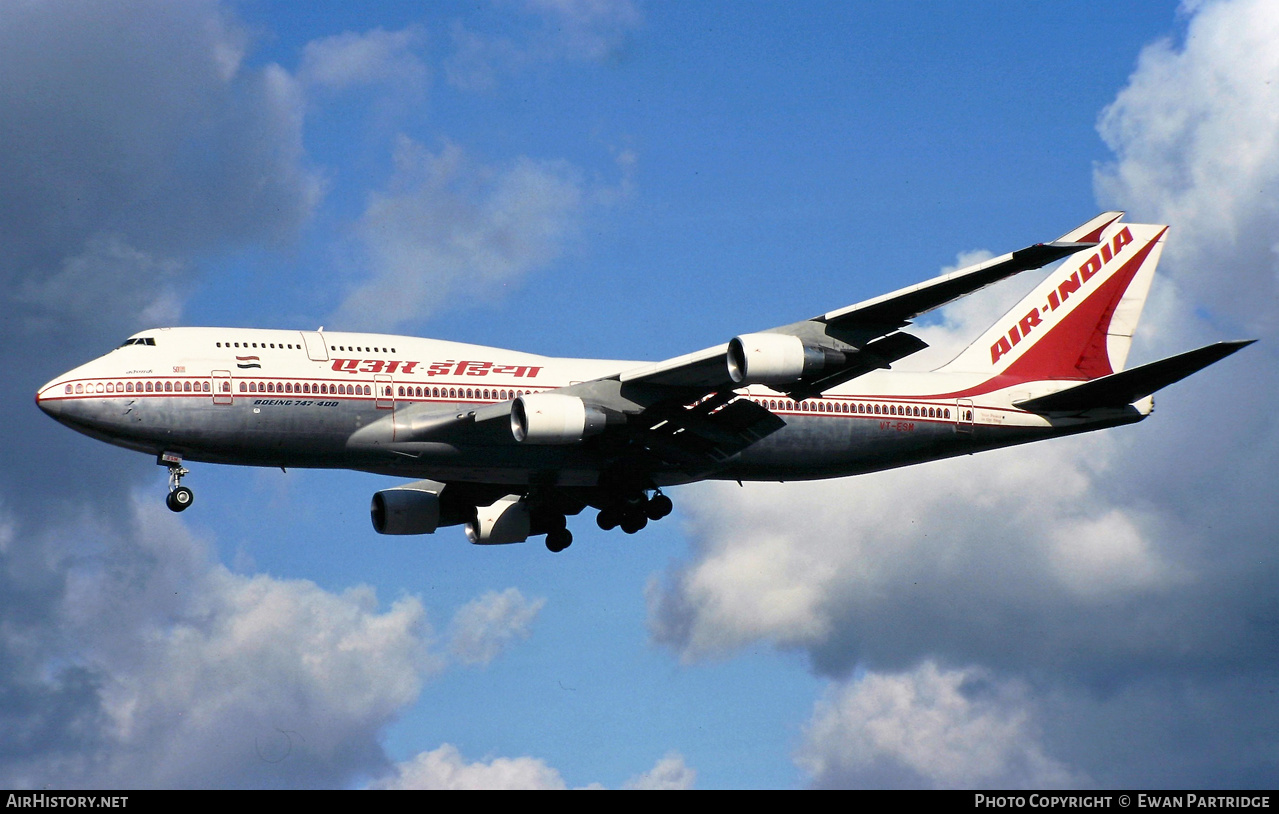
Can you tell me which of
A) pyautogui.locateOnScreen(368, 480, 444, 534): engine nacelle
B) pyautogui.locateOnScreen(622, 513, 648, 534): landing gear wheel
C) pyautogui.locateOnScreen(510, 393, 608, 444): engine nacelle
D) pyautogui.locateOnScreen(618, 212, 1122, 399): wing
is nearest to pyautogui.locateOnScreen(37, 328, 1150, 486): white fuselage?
pyautogui.locateOnScreen(622, 513, 648, 534): landing gear wheel

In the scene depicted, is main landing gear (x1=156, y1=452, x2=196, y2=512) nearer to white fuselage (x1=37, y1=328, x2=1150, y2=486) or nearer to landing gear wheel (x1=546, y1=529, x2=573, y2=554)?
white fuselage (x1=37, y1=328, x2=1150, y2=486)

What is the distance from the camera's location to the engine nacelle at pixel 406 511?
174 ft

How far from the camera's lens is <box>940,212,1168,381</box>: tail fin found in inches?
2128

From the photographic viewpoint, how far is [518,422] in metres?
44.4

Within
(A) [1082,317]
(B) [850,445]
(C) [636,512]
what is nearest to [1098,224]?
(A) [1082,317]

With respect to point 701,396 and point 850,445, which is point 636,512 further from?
point 850,445

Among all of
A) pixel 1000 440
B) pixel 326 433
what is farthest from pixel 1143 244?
pixel 326 433

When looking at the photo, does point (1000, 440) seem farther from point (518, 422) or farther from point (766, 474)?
point (518, 422)

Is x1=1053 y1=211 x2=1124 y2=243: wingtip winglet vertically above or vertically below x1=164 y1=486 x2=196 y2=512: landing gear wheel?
above

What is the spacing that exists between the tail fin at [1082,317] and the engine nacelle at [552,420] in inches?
613

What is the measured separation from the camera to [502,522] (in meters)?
53.8

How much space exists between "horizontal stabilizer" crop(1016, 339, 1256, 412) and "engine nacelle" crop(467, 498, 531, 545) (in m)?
18.0
